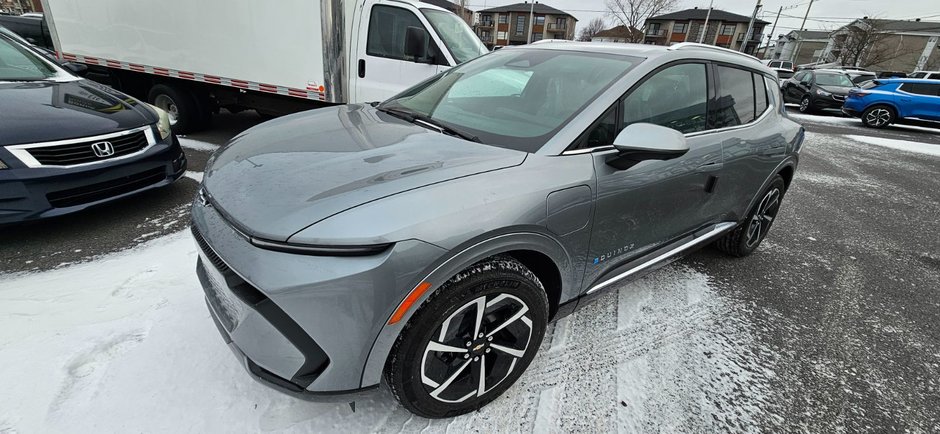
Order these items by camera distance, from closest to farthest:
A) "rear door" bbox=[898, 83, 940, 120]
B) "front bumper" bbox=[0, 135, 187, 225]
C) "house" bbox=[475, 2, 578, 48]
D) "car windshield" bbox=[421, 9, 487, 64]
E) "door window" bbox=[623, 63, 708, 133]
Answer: "door window" bbox=[623, 63, 708, 133] < "front bumper" bbox=[0, 135, 187, 225] < "car windshield" bbox=[421, 9, 487, 64] < "rear door" bbox=[898, 83, 940, 120] < "house" bbox=[475, 2, 578, 48]

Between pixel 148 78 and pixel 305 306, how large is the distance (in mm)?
6998

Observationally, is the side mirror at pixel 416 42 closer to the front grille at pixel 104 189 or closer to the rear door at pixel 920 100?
the front grille at pixel 104 189

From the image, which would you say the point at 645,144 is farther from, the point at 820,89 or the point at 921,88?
the point at 820,89

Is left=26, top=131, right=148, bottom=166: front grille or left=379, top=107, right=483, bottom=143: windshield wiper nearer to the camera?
left=379, top=107, right=483, bottom=143: windshield wiper

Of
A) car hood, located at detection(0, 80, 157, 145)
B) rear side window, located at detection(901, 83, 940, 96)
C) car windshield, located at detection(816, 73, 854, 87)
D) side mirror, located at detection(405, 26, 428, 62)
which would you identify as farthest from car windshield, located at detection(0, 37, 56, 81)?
car windshield, located at detection(816, 73, 854, 87)

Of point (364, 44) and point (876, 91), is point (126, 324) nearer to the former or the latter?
point (364, 44)

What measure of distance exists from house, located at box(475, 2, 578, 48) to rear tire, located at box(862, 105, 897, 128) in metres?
57.0

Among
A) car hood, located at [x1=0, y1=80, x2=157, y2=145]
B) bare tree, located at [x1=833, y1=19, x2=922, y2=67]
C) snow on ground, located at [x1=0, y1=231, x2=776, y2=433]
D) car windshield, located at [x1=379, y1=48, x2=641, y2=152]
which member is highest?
bare tree, located at [x1=833, y1=19, x2=922, y2=67]

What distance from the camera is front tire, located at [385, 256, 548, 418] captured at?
1.53 metres

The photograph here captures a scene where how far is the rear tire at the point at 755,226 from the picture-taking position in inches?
131

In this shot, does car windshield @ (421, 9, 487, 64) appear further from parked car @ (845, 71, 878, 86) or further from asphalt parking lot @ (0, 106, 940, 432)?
parked car @ (845, 71, 878, 86)

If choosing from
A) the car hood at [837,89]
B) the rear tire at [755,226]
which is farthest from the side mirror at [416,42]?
the car hood at [837,89]

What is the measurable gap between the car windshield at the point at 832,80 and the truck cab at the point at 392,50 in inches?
648

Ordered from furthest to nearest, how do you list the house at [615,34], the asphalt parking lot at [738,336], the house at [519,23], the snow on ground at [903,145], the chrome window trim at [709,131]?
the house at [519,23] < the house at [615,34] < the snow on ground at [903,145] < the asphalt parking lot at [738,336] < the chrome window trim at [709,131]
